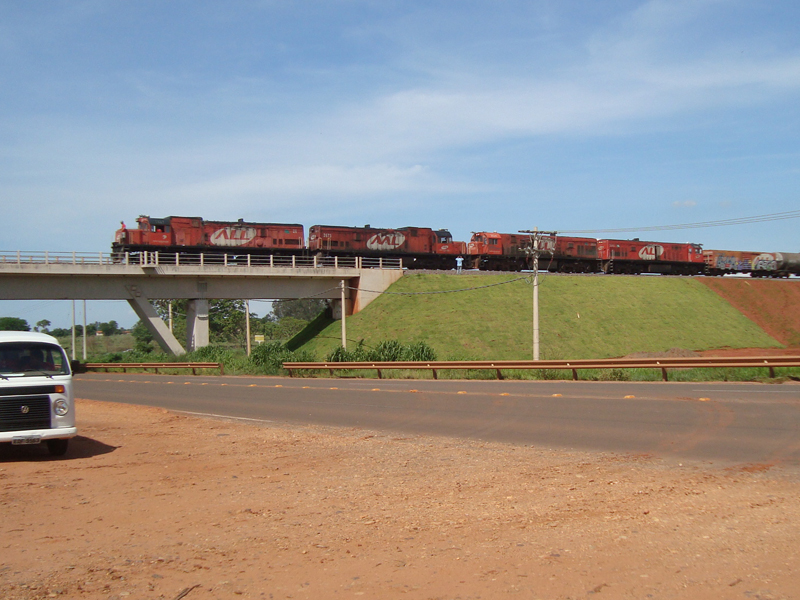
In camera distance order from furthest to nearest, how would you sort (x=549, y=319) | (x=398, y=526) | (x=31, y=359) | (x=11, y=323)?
(x=11, y=323) → (x=549, y=319) → (x=31, y=359) → (x=398, y=526)

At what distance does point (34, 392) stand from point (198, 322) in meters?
37.9

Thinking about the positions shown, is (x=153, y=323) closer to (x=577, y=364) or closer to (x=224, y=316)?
(x=577, y=364)

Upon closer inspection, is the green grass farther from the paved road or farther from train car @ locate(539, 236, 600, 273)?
the paved road

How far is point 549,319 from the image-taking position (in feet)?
152

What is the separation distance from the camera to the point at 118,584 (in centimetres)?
547

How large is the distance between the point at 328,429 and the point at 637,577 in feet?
32.6

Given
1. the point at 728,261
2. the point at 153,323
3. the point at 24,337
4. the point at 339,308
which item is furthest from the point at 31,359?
the point at 728,261

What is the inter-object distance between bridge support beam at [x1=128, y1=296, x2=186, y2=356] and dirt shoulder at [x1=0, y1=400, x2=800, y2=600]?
116 feet

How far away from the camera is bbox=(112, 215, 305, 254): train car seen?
155 ft

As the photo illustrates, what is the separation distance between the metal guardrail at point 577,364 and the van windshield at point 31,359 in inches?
711

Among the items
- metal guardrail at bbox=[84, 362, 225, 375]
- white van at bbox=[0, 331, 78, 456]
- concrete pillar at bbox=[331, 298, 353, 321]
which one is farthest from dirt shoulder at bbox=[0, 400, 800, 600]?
concrete pillar at bbox=[331, 298, 353, 321]

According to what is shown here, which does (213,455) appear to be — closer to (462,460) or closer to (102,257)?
(462,460)

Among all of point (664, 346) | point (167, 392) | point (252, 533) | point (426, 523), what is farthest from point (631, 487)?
point (664, 346)

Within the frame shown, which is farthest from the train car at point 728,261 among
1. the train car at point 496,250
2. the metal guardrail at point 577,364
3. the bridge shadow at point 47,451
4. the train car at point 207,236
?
the bridge shadow at point 47,451
